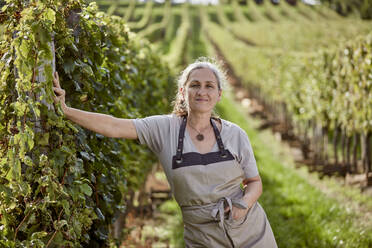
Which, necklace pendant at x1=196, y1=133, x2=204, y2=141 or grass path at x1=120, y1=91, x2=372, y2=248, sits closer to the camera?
necklace pendant at x1=196, y1=133, x2=204, y2=141

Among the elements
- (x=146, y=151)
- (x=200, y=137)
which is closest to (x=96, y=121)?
(x=200, y=137)

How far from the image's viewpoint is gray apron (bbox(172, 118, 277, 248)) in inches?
93.6

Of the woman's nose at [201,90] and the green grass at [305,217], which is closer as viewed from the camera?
the woman's nose at [201,90]

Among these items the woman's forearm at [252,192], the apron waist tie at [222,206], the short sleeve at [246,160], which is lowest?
the apron waist tie at [222,206]

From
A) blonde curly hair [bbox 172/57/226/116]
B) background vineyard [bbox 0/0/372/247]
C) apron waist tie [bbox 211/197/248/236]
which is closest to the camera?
background vineyard [bbox 0/0/372/247]

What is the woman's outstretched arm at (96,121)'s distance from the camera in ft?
6.87

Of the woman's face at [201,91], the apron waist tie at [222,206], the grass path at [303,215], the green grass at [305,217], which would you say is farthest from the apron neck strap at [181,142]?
the green grass at [305,217]

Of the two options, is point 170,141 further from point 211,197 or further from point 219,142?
point 211,197

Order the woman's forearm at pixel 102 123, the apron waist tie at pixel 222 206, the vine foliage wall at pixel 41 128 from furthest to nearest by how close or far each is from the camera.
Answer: the apron waist tie at pixel 222 206 < the woman's forearm at pixel 102 123 < the vine foliage wall at pixel 41 128

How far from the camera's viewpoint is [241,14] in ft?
260

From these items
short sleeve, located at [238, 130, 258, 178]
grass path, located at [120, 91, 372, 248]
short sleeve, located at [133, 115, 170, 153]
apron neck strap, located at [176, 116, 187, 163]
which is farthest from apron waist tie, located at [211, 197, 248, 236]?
grass path, located at [120, 91, 372, 248]

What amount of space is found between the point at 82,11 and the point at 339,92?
7009 mm

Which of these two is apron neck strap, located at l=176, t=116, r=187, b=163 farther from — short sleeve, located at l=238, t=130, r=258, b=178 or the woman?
short sleeve, located at l=238, t=130, r=258, b=178

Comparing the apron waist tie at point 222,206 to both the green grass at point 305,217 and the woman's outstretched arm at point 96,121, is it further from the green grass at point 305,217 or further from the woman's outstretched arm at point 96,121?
the green grass at point 305,217
